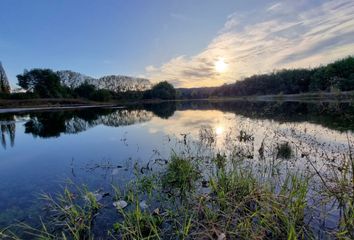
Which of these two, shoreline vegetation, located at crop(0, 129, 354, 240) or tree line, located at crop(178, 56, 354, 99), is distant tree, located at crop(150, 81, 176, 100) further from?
shoreline vegetation, located at crop(0, 129, 354, 240)

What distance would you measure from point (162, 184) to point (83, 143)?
8.55 metres

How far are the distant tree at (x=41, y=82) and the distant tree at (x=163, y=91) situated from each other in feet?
153

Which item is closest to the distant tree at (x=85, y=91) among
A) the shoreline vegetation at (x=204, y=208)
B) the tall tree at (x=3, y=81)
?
the tall tree at (x=3, y=81)

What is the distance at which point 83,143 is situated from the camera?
1280 centimetres

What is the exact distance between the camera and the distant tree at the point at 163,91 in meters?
107

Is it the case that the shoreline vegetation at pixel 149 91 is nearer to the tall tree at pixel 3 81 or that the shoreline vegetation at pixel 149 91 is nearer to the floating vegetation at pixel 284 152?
the tall tree at pixel 3 81

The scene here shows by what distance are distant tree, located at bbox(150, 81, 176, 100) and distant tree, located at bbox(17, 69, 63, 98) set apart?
46.7 metres

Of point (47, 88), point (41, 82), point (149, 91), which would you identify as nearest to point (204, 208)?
point (47, 88)

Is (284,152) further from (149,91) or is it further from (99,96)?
(149,91)

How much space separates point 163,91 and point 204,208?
105 meters

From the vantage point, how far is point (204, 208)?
13.1ft

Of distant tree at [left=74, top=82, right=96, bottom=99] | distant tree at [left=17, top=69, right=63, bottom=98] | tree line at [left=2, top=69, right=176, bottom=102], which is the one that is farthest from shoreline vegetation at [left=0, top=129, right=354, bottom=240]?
distant tree at [left=74, top=82, right=96, bottom=99]

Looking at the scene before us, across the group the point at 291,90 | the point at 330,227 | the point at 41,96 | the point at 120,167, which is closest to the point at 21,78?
the point at 41,96

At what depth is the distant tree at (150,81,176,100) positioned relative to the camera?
352 feet
